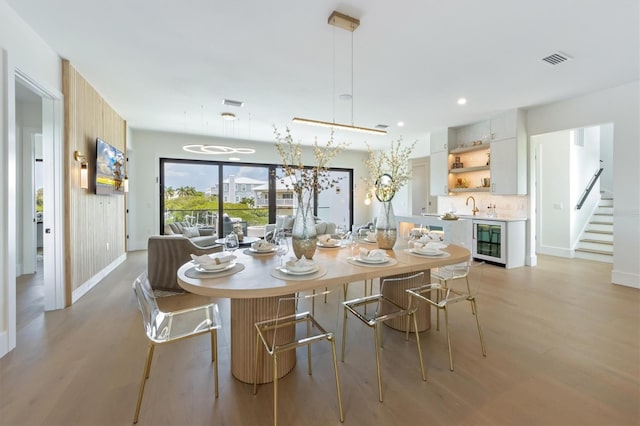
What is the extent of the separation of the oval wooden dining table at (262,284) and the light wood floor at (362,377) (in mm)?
150

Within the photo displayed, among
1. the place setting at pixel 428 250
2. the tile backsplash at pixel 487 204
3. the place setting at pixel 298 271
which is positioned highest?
the tile backsplash at pixel 487 204

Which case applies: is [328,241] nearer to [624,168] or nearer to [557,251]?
[624,168]

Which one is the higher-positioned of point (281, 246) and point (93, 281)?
point (281, 246)

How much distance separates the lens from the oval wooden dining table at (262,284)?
4.88 feet

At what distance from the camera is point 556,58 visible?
325cm

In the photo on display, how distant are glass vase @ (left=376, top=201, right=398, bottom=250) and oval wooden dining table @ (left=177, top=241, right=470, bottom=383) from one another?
11cm

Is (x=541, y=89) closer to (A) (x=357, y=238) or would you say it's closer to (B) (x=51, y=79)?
(A) (x=357, y=238)

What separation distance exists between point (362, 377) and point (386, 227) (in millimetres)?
1181

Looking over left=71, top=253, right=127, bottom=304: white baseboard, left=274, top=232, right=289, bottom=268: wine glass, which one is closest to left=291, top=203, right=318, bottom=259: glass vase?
left=274, top=232, right=289, bottom=268: wine glass

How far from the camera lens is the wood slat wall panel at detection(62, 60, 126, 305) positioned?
131 inches

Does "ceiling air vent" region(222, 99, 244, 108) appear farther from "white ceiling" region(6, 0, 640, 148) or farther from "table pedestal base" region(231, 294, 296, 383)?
"table pedestal base" region(231, 294, 296, 383)

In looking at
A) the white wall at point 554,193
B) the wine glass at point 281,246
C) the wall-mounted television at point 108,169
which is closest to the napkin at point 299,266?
the wine glass at point 281,246

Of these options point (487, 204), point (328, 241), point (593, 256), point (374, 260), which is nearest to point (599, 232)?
point (593, 256)

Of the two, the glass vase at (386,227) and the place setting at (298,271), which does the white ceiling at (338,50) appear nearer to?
the glass vase at (386,227)
